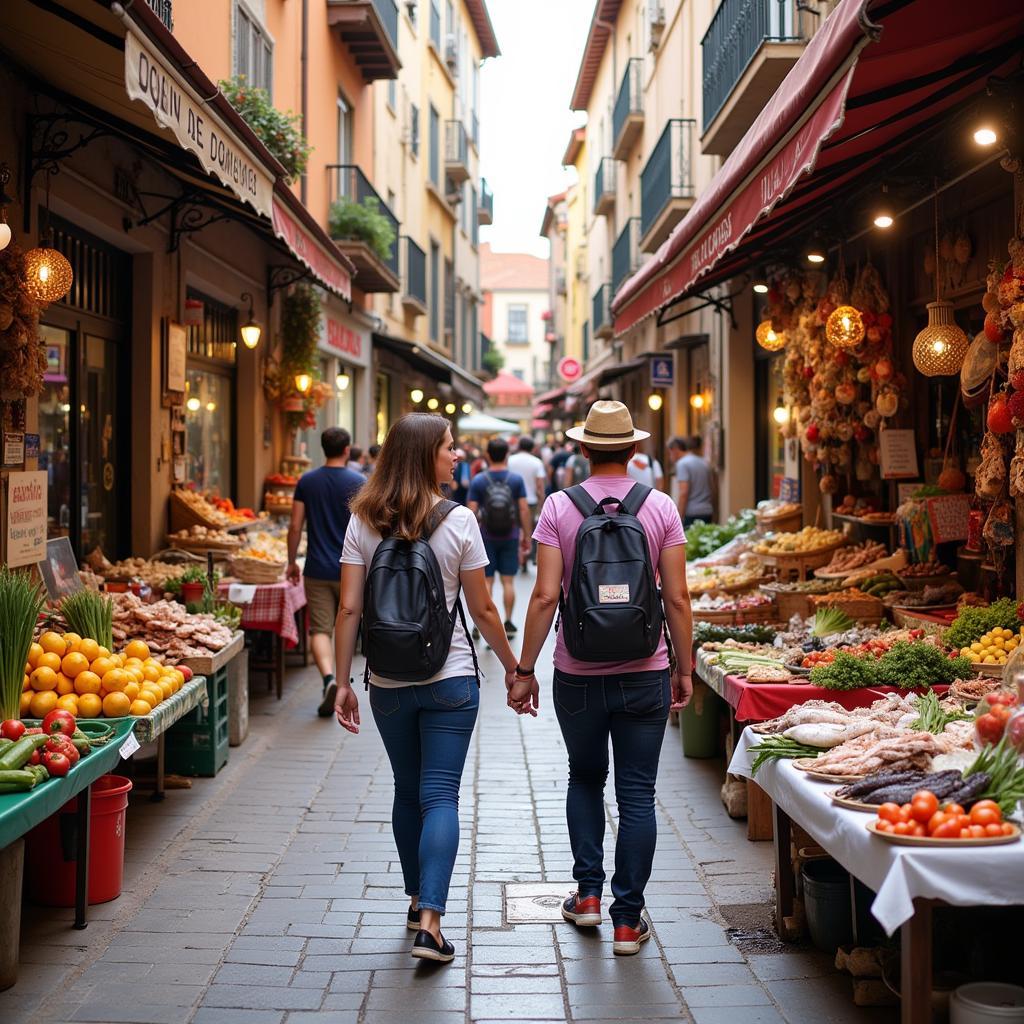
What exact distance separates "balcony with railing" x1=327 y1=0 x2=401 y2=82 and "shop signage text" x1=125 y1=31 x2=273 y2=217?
10869mm

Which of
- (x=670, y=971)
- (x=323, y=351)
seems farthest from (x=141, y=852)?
(x=323, y=351)

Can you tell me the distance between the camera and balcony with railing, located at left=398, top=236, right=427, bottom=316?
24.8 meters

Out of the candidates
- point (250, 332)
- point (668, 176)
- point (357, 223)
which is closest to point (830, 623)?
point (250, 332)

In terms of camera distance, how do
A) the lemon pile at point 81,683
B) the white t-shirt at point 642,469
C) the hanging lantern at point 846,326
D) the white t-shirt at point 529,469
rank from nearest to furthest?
the lemon pile at point 81,683
the hanging lantern at point 846,326
the white t-shirt at point 642,469
the white t-shirt at point 529,469

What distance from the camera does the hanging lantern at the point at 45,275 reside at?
282 inches

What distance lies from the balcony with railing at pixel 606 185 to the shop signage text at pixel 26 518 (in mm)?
23095

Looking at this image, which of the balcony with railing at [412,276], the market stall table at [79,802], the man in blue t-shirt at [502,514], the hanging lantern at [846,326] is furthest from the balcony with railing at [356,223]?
the market stall table at [79,802]

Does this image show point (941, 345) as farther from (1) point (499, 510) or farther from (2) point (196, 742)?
(1) point (499, 510)

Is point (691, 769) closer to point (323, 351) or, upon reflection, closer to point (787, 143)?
point (787, 143)

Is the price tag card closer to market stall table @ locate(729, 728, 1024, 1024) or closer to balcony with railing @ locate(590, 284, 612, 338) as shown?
market stall table @ locate(729, 728, 1024, 1024)

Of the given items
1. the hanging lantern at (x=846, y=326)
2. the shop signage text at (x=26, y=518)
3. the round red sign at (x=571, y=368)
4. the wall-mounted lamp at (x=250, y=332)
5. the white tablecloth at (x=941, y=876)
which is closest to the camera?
the white tablecloth at (x=941, y=876)

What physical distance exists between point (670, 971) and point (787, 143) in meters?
3.73

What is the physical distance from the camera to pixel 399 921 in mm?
5344

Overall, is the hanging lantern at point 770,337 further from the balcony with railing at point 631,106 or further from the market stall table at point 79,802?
the balcony with railing at point 631,106
